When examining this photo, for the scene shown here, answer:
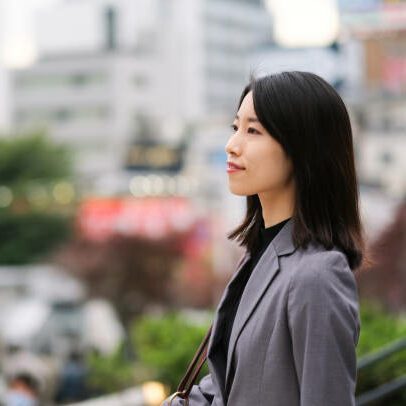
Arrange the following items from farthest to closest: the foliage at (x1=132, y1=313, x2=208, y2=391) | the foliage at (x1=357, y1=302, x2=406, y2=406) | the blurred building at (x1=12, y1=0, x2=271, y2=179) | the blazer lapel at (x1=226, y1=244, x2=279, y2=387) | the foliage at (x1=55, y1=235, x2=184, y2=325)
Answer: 1. the blurred building at (x1=12, y1=0, x2=271, y2=179)
2. the foliage at (x1=55, y1=235, x2=184, y2=325)
3. the foliage at (x1=132, y1=313, x2=208, y2=391)
4. the foliage at (x1=357, y1=302, x2=406, y2=406)
5. the blazer lapel at (x1=226, y1=244, x2=279, y2=387)

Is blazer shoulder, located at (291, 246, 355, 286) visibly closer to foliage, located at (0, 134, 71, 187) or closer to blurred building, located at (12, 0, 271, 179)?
foliage, located at (0, 134, 71, 187)

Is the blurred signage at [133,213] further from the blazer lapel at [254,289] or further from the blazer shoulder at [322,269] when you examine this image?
the blazer shoulder at [322,269]

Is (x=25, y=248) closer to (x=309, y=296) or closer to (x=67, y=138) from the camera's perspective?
(x=67, y=138)

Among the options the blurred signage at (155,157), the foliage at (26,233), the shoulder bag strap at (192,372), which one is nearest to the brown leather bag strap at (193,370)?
the shoulder bag strap at (192,372)

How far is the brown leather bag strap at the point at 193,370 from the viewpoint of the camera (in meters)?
2.14

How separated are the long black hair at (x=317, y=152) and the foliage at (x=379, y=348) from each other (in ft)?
10.2

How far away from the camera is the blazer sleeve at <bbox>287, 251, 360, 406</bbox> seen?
1.76 m

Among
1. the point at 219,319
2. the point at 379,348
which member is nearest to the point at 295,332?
the point at 219,319

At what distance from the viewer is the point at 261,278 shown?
195cm

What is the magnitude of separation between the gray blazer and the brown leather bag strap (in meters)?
0.16

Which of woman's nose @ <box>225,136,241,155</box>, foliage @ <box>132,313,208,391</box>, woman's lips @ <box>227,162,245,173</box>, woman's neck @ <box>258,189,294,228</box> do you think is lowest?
foliage @ <box>132,313,208,391</box>

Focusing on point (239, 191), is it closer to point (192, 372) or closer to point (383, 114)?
point (192, 372)

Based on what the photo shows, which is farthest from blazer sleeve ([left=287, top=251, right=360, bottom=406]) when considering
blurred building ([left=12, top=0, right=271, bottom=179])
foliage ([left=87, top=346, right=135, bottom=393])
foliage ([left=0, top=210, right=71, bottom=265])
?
blurred building ([left=12, top=0, right=271, bottom=179])

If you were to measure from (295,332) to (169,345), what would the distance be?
5546mm
